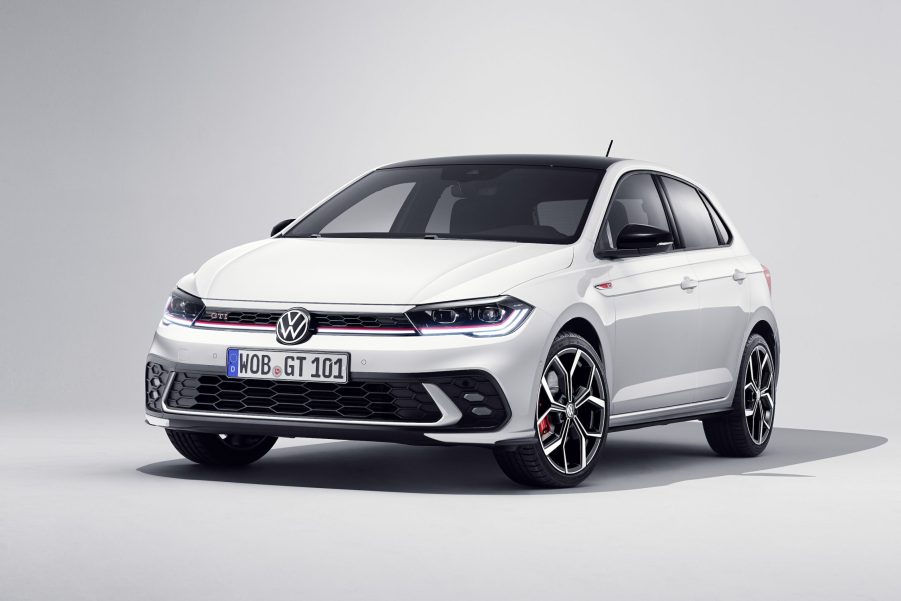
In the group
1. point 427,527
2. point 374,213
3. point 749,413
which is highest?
point 374,213

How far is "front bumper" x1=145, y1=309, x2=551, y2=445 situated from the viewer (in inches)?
Answer: 280

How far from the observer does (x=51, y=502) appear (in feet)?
22.9

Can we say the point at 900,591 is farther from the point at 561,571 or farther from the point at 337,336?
the point at 337,336

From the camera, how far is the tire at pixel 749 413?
9.68 metres

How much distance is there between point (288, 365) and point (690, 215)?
10.7 ft

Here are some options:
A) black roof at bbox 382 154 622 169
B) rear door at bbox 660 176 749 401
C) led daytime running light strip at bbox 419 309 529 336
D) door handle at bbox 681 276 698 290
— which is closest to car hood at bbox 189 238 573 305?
led daytime running light strip at bbox 419 309 529 336

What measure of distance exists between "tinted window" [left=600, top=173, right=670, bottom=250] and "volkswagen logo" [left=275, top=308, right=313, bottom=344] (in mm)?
1710

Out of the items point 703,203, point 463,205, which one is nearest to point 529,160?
point 463,205

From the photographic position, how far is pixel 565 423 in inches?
301

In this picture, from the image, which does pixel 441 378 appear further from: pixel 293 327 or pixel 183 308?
pixel 183 308

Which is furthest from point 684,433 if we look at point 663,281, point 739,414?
point 663,281

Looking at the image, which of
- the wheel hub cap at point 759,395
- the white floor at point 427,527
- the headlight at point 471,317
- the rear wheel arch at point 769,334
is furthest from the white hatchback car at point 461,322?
the rear wheel arch at point 769,334

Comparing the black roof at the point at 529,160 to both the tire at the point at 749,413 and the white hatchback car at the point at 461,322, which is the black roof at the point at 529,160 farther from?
the tire at the point at 749,413

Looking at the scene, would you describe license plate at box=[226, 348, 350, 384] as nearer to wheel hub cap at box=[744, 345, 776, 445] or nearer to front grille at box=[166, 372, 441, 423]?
front grille at box=[166, 372, 441, 423]
